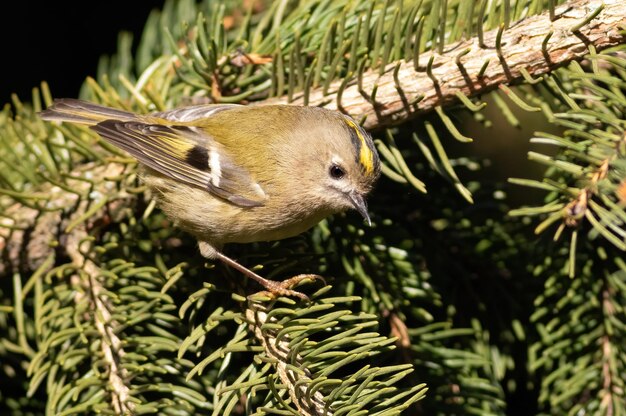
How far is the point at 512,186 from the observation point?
86.4 inches

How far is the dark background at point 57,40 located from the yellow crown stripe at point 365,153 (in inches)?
48.0

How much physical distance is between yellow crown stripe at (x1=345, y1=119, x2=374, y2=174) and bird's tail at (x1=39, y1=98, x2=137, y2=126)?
60cm

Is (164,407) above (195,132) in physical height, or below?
below

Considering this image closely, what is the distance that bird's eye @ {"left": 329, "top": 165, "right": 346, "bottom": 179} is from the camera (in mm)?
1892

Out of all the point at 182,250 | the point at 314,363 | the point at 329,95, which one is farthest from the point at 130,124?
the point at 314,363

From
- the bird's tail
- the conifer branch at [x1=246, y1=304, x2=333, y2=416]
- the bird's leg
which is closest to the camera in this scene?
the conifer branch at [x1=246, y1=304, x2=333, y2=416]

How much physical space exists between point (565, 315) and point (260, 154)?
0.89 meters

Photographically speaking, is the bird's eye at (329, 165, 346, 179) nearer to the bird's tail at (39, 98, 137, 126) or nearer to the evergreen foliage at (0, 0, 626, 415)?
the evergreen foliage at (0, 0, 626, 415)

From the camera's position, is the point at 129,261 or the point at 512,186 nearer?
the point at 129,261

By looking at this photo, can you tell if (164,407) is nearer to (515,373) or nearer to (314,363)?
(314,363)

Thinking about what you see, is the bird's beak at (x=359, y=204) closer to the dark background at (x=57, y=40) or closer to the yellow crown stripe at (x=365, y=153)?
the yellow crown stripe at (x=365, y=153)

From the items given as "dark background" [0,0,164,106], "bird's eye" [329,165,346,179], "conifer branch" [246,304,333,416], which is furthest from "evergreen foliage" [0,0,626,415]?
"dark background" [0,0,164,106]

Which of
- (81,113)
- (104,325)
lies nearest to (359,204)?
(104,325)

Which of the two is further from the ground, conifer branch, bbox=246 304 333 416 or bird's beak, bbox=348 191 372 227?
bird's beak, bbox=348 191 372 227
